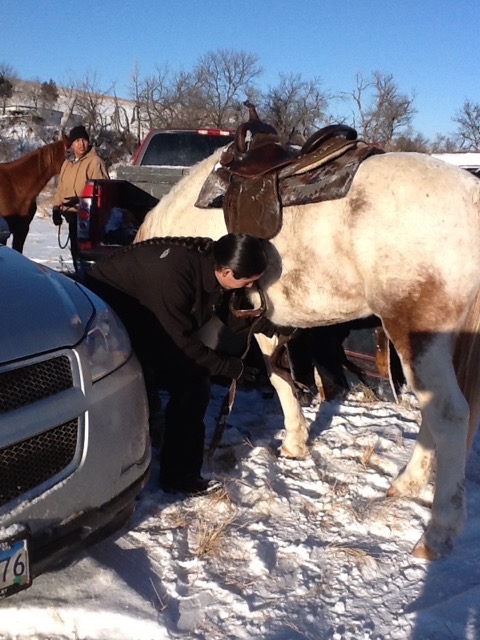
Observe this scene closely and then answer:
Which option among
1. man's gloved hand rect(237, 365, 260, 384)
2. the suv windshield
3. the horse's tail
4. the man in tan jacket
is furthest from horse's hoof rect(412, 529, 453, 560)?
the suv windshield

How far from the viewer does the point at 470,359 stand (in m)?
2.83

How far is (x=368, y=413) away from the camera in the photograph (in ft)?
13.8

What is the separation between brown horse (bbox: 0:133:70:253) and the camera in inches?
293

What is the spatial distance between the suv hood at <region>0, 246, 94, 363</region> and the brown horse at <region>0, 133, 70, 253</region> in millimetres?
5290

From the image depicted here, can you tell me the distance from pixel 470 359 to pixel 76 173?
5.85 metres

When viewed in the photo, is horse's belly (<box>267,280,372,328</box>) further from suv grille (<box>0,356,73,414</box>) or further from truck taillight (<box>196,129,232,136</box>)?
truck taillight (<box>196,129,232,136</box>)

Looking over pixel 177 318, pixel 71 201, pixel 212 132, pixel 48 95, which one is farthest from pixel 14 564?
pixel 48 95

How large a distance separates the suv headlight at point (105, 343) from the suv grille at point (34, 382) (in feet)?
0.38

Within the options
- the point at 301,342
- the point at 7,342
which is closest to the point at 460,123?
the point at 301,342

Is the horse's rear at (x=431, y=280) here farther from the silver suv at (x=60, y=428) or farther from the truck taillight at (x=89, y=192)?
the truck taillight at (x=89, y=192)

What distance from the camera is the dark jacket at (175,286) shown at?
2.89 m

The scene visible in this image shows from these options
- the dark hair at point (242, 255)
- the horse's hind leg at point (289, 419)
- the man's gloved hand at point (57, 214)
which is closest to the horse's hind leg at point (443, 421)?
the dark hair at point (242, 255)

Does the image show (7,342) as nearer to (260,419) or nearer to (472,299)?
(472,299)

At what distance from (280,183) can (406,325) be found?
3.10ft
